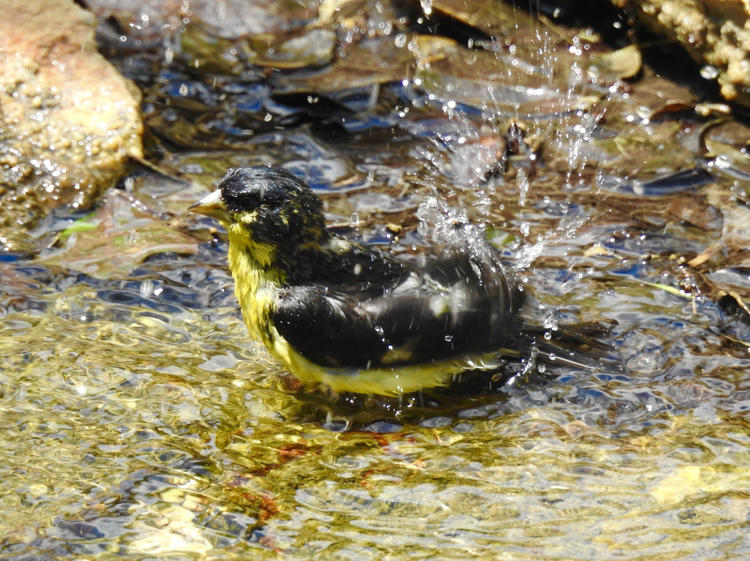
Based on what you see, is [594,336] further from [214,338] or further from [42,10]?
[42,10]

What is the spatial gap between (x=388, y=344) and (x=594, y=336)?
3.08 ft

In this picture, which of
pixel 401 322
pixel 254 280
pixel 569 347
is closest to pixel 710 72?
pixel 569 347

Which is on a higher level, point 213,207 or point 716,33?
point 716,33

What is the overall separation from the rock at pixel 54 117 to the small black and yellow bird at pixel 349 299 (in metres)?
1.57

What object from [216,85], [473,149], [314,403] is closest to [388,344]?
[314,403]

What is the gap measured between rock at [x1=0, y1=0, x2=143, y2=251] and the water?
27 centimetres

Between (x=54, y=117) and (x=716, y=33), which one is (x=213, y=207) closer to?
(x=54, y=117)

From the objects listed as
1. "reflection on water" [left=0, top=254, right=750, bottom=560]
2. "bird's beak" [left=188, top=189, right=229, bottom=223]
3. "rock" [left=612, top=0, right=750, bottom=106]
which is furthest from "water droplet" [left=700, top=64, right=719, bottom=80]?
"bird's beak" [left=188, top=189, right=229, bottom=223]

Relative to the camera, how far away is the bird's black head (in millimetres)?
4211

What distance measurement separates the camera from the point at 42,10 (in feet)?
19.9

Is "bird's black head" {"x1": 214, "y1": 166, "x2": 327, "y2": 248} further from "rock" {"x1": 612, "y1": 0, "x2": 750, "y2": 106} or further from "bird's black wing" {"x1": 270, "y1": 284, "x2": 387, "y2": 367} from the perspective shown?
"rock" {"x1": 612, "y1": 0, "x2": 750, "y2": 106}

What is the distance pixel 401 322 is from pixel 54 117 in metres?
2.74

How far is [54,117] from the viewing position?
5.69 meters

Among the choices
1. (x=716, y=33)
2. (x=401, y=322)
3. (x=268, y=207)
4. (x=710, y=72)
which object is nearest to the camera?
(x=401, y=322)
